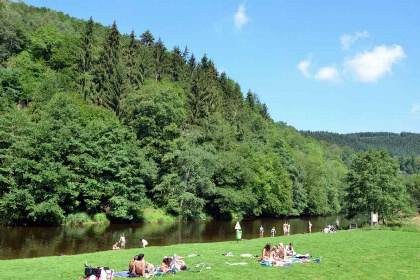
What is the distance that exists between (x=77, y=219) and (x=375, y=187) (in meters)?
52.3

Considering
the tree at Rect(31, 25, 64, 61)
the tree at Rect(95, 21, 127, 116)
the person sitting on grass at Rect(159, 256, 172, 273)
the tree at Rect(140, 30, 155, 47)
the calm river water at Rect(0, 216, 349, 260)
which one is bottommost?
the calm river water at Rect(0, 216, 349, 260)

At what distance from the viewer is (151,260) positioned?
22234 millimetres

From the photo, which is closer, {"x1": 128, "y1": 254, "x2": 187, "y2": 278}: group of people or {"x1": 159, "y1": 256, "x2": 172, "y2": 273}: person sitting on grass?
{"x1": 128, "y1": 254, "x2": 187, "y2": 278}: group of people

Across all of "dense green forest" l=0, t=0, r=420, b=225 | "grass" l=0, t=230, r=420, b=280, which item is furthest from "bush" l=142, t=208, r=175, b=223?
"grass" l=0, t=230, r=420, b=280

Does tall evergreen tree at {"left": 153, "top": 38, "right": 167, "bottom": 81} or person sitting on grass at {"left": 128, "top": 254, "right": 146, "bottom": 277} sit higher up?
tall evergreen tree at {"left": 153, "top": 38, "right": 167, "bottom": 81}

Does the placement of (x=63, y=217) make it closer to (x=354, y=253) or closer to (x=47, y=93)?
(x=47, y=93)

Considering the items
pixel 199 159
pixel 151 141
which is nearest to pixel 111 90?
pixel 151 141

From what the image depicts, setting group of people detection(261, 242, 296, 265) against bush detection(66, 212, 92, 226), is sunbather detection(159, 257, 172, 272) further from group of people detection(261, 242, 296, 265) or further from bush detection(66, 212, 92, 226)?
bush detection(66, 212, 92, 226)

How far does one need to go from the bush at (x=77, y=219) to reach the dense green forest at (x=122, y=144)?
1034 millimetres

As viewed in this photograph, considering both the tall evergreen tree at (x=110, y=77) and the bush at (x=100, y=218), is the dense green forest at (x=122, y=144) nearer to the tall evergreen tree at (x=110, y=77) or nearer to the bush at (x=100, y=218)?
the tall evergreen tree at (x=110, y=77)

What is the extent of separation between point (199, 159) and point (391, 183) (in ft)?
119

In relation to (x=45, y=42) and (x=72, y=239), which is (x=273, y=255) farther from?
(x=45, y=42)

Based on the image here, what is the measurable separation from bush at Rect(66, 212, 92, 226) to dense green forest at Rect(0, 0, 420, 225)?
103cm

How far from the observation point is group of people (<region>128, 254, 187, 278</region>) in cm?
1657
